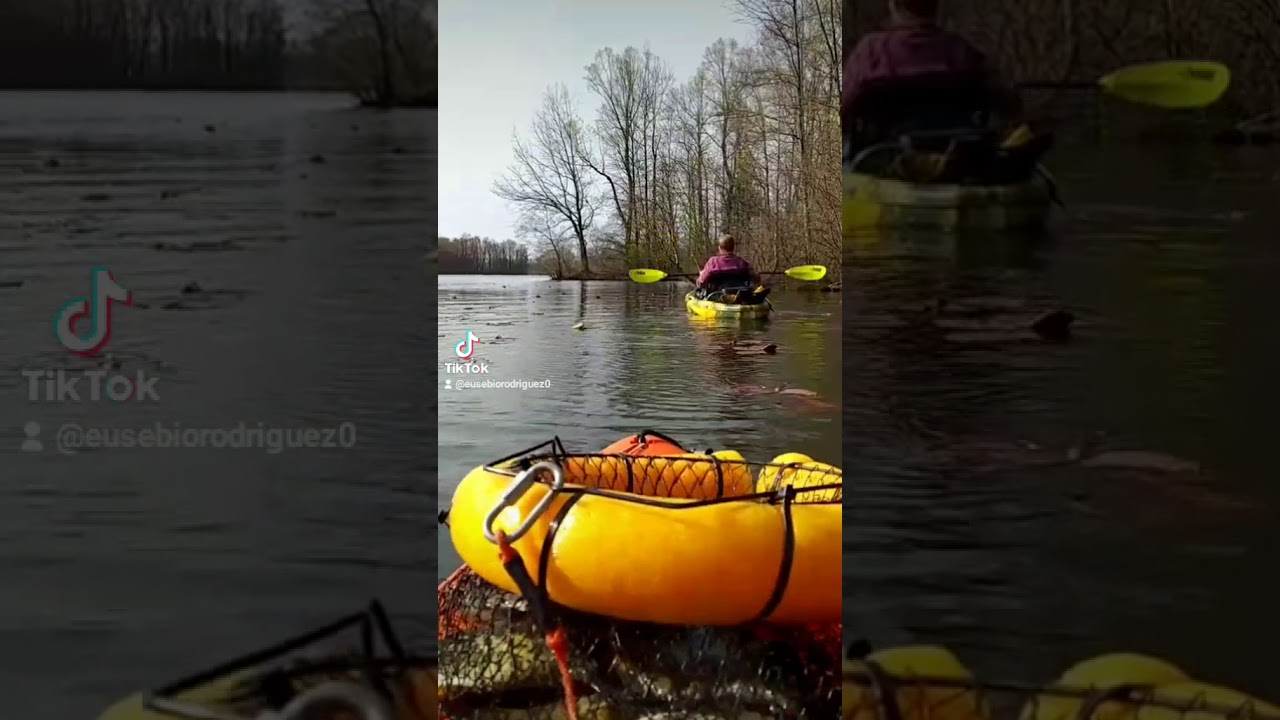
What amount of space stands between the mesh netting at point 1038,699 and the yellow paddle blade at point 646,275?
12.6 ft

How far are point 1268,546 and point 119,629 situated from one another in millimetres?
1716

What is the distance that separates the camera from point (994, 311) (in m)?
1.08

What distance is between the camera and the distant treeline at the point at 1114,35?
1.03 metres

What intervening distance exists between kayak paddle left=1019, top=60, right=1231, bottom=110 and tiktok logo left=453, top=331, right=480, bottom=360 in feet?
12.4

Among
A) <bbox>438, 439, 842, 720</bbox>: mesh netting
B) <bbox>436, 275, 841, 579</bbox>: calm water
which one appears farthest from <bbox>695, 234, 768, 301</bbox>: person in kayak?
<bbox>438, 439, 842, 720</bbox>: mesh netting

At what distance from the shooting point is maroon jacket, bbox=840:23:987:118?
1.02 metres

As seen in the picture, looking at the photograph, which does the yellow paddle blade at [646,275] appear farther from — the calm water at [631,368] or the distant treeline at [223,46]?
the distant treeline at [223,46]

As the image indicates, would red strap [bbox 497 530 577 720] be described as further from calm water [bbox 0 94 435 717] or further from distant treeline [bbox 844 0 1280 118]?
distant treeline [bbox 844 0 1280 118]

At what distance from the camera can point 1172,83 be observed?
1.08 meters

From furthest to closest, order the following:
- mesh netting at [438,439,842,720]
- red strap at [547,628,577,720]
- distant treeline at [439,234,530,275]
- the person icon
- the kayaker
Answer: distant treeline at [439,234,530,275] < mesh netting at [438,439,842,720] < red strap at [547,628,577,720] < the person icon < the kayaker

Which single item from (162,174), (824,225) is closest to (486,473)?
(162,174)

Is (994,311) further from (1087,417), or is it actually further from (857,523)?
(857,523)

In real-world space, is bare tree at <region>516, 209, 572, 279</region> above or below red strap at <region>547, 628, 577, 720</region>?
above

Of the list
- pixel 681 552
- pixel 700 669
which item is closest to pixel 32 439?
pixel 681 552
